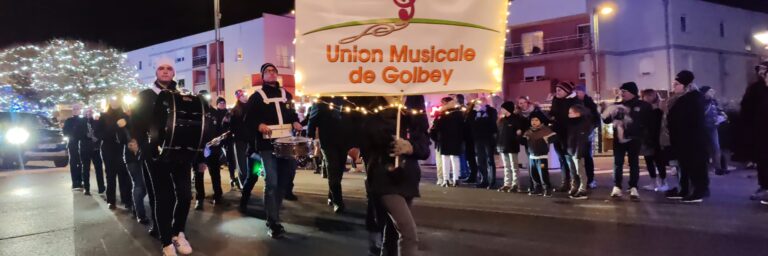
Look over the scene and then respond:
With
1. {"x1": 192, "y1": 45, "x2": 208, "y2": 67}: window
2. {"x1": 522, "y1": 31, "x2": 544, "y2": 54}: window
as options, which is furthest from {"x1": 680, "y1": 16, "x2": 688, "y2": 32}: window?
{"x1": 192, "y1": 45, "x2": 208, "y2": 67}: window

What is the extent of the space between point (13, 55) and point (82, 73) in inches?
165

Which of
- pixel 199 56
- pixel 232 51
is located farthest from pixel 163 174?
pixel 199 56

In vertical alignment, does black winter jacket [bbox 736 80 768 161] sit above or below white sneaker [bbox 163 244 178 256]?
above

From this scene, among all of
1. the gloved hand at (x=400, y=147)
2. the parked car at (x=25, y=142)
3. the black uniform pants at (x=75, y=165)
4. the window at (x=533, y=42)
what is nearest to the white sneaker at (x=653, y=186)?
the gloved hand at (x=400, y=147)

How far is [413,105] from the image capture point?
5508 millimetres

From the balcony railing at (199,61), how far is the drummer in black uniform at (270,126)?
1747 inches

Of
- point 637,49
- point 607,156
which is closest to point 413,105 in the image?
point 607,156

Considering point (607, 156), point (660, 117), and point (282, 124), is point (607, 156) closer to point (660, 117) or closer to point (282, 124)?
point (660, 117)

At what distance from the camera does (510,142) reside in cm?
1007

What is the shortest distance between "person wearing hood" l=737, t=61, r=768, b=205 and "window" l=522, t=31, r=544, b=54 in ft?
98.2

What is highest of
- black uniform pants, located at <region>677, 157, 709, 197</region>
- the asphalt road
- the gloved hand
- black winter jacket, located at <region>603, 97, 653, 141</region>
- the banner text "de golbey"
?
the banner text "de golbey"

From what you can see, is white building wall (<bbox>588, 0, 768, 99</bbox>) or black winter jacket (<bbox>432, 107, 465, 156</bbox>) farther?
white building wall (<bbox>588, 0, 768, 99</bbox>)

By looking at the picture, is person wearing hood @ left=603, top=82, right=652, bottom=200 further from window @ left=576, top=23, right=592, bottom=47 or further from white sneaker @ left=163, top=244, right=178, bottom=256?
window @ left=576, top=23, right=592, bottom=47

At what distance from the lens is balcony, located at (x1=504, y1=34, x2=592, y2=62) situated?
35000mm
